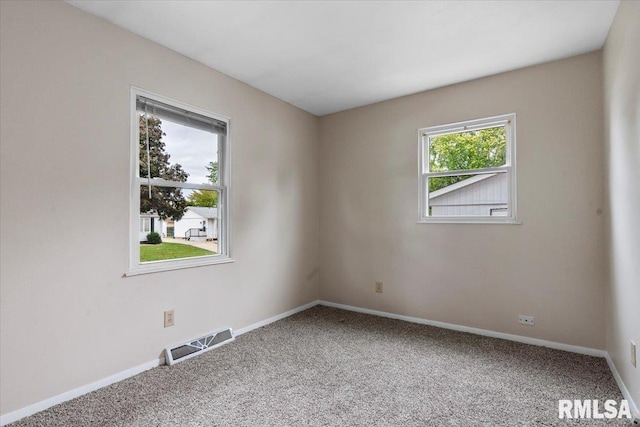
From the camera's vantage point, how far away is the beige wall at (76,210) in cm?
187

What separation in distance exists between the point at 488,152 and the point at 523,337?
5.64 ft

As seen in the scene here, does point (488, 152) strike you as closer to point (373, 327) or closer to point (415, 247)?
point (415, 247)

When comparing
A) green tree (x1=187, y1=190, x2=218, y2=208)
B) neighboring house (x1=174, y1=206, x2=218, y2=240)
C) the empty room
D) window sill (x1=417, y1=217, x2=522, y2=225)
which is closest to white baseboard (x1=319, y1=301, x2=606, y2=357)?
the empty room

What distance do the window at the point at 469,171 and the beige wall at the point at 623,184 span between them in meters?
0.74

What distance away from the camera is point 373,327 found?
341 centimetres

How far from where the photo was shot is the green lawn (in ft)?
8.38

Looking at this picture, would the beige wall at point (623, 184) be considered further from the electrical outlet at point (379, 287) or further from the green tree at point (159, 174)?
the green tree at point (159, 174)

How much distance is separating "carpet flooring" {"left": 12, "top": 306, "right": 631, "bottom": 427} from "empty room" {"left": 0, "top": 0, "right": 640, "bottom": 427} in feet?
0.06

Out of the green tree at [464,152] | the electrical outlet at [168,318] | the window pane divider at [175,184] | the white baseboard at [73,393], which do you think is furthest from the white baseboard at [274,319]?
the green tree at [464,152]

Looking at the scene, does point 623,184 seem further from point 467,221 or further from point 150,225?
point 150,225

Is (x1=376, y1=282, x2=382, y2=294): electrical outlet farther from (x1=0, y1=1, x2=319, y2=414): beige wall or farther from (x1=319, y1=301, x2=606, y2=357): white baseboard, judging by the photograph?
(x1=0, y1=1, x2=319, y2=414): beige wall

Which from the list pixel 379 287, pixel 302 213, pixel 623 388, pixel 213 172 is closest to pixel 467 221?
pixel 379 287

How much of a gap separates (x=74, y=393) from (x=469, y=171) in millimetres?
3578

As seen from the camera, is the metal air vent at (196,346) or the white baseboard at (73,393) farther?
the metal air vent at (196,346)
